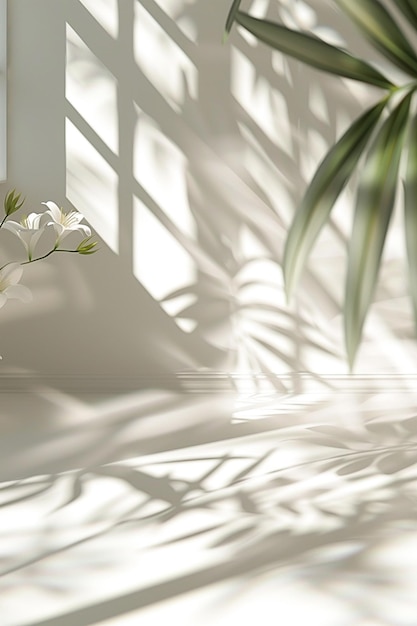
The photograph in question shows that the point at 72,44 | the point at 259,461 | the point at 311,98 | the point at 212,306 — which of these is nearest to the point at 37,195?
the point at 72,44

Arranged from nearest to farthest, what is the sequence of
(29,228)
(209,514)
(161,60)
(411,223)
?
(411,223) < (29,228) < (209,514) < (161,60)

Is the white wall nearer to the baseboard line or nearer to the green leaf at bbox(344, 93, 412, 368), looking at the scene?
the baseboard line

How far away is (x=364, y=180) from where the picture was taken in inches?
25.9

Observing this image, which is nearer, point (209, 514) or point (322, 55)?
point (322, 55)

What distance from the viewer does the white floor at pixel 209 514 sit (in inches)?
63.7

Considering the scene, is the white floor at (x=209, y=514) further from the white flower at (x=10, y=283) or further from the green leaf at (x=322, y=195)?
the green leaf at (x=322, y=195)

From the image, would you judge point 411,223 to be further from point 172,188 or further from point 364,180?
point 172,188

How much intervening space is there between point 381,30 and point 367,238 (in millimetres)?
188

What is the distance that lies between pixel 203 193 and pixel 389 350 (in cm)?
111

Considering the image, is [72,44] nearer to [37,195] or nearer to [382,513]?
[37,195]

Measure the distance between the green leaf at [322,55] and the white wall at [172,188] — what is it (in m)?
2.84

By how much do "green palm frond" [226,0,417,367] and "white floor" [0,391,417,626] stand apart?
108 cm

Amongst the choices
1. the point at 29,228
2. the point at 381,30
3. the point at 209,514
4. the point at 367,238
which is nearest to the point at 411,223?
the point at 367,238

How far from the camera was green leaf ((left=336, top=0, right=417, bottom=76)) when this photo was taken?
0.67m
